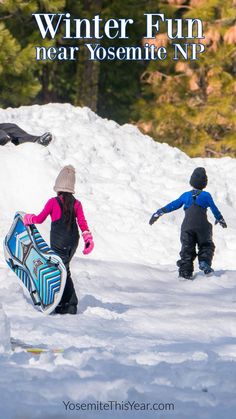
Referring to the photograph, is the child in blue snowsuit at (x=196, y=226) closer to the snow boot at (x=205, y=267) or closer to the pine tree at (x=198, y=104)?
the snow boot at (x=205, y=267)

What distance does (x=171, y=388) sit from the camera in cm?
→ 595

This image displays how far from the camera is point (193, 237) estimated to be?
11.6 metres

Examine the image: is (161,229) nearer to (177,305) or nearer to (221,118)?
(177,305)

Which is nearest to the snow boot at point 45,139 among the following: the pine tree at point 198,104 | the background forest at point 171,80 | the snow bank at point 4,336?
the background forest at point 171,80

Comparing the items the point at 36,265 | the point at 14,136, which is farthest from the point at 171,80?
the point at 36,265

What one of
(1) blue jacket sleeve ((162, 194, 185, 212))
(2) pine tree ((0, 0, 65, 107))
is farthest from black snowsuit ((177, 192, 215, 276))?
(2) pine tree ((0, 0, 65, 107))

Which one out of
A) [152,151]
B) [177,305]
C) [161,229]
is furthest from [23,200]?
[177,305]

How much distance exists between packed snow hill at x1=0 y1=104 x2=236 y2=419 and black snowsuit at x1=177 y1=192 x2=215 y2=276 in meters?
0.23

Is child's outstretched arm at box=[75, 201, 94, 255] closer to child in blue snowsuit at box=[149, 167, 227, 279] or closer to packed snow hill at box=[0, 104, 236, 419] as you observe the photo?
packed snow hill at box=[0, 104, 236, 419]

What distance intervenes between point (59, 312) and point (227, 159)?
1058 cm

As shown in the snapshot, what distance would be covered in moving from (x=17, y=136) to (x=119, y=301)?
21.1 feet

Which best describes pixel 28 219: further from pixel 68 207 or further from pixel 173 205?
pixel 173 205

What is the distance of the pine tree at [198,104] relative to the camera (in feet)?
86.9

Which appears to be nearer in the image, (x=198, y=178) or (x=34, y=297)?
(x=34, y=297)
